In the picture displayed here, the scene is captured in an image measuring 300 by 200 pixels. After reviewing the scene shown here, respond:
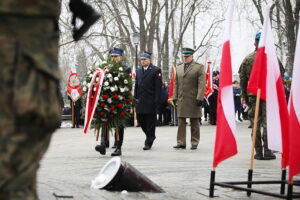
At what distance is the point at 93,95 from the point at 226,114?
5502mm

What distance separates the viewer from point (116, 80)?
11430mm

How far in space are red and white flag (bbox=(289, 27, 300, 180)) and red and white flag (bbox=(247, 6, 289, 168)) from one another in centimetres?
57

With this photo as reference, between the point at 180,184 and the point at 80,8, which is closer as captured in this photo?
the point at 80,8

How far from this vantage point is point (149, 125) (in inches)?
512

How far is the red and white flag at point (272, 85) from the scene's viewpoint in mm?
6191

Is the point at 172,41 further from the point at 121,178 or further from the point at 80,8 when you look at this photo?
the point at 80,8

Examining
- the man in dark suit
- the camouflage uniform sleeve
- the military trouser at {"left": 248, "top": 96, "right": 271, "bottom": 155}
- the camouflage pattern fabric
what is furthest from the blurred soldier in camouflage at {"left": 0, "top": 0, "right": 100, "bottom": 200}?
the man in dark suit

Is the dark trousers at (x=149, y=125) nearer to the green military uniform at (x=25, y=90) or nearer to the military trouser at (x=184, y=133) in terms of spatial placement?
the military trouser at (x=184, y=133)

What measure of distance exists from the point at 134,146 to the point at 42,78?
12.0 m

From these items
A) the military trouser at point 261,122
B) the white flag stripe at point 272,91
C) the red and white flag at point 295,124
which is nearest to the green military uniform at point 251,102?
the military trouser at point 261,122

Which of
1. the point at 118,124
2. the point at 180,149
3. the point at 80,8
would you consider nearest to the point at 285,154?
the point at 80,8

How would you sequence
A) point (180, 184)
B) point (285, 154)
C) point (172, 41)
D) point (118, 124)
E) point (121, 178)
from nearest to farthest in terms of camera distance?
point (285, 154) → point (121, 178) → point (180, 184) → point (118, 124) → point (172, 41)

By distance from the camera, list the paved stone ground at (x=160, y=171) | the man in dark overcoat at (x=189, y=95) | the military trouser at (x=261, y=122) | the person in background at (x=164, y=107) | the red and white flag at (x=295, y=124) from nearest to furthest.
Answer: the red and white flag at (x=295, y=124) < the paved stone ground at (x=160, y=171) < the military trouser at (x=261, y=122) < the man in dark overcoat at (x=189, y=95) < the person in background at (x=164, y=107)

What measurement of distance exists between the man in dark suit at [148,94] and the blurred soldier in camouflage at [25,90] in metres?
10.9
